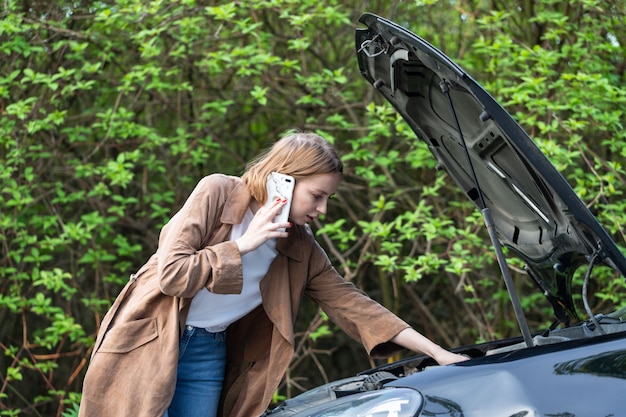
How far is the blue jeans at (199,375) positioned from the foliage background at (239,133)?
2353mm

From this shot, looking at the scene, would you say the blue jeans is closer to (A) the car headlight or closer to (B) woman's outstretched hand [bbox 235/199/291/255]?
(B) woman's outstretched hand [bbox 235/199/291/255]

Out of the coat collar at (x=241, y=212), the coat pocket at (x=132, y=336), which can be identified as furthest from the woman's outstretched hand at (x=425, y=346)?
the coat pocket at (x=132, y=336)

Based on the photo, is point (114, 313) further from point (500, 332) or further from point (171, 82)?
point (500, 332)

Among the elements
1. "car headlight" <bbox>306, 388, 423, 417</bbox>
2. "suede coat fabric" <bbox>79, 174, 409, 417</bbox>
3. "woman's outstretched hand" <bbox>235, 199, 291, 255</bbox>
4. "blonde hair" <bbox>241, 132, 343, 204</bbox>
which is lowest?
"car headlight" <bbox>306, 388, 423, 417</bbox>

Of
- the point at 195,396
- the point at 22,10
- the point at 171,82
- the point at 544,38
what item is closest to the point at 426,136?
the point at 195,396

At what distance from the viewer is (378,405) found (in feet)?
7.08

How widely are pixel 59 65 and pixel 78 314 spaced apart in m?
1.80

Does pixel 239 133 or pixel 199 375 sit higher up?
pixel 239 133

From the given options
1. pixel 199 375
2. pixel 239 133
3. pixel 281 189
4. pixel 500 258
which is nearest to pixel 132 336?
pixel 199 375

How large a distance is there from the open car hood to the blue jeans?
3.34 feet

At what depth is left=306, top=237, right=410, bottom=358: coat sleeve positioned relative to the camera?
9.55ft

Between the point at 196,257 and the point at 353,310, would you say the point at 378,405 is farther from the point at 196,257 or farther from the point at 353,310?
the point at 353,310

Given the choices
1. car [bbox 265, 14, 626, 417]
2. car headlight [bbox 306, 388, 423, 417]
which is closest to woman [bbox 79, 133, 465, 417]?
car [bbox 265, 14, 626, 417]

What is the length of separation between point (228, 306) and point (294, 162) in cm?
53
